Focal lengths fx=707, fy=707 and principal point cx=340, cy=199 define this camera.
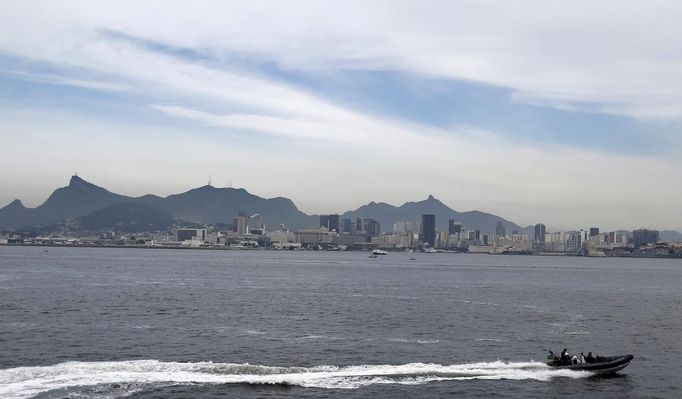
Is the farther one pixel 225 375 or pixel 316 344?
pixel 316 344

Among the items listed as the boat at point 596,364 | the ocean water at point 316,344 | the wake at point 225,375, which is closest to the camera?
the wake at point 225,375

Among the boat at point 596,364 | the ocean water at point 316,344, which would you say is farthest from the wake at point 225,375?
the boat at point 596,364

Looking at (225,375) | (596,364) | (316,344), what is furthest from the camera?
(316,344)

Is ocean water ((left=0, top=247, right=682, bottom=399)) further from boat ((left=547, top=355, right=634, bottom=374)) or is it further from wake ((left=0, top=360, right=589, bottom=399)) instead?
boat ((left=547, top=355, right=634, bottom=374))

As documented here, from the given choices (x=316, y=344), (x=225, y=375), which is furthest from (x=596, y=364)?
(x=225, y=375)

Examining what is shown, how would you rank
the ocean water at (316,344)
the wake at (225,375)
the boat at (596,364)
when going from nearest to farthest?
the wake at (225,375) → the ocean water at (316,344) → the boat at (596,364)

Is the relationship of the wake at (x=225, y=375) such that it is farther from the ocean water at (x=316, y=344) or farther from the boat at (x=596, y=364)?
the boat at (x=596, y=364)

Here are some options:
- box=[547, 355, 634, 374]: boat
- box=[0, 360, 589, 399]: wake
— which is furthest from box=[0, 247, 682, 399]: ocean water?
box=[547, 355, 634, 374]: boat

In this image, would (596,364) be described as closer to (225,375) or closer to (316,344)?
(316,344)
